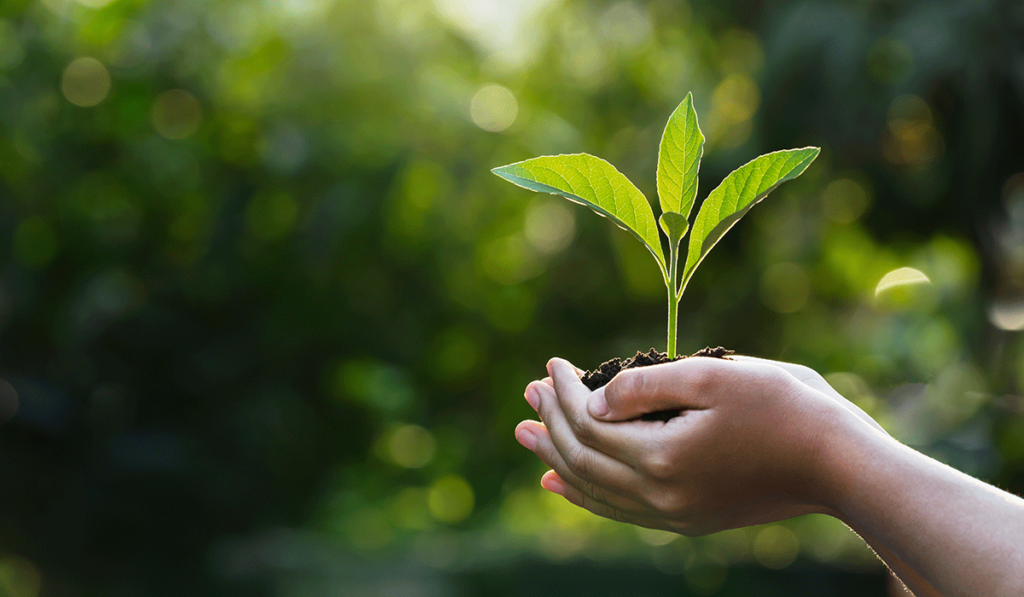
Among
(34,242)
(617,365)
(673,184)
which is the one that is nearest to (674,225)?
(673,184)

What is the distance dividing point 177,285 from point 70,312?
380 millimetres

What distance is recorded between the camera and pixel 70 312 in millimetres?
2635

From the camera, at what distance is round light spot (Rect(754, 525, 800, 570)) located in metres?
2.46

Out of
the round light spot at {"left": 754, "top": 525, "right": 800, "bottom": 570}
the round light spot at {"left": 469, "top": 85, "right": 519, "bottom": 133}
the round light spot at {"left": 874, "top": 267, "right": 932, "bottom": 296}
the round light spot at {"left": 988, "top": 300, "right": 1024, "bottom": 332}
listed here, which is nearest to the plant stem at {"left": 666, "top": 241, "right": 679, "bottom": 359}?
the round light spot at {"left": 469, "top": 85, "right": 519, "bottom": 133}

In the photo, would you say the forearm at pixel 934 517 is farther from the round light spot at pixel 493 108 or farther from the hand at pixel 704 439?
the round light spot at pixel 493 108

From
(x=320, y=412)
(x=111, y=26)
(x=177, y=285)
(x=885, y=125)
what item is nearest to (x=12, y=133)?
(x=111, y=26)

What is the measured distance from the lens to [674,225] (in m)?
0.82

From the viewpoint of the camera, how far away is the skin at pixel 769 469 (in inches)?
24.3

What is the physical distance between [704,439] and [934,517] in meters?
0.20

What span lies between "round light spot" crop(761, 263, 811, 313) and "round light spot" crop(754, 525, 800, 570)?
2.75ft

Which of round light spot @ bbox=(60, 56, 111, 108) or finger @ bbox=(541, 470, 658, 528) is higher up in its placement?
round light spot @ bbox=(60, 56, 111, 108)

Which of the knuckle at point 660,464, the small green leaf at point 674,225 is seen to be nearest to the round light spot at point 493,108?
the small green leaf at point 674,225

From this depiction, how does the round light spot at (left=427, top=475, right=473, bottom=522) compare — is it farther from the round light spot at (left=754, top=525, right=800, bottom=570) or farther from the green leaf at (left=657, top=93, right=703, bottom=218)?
the green leaf at (left=657, top=93, right=703, bottom=218)

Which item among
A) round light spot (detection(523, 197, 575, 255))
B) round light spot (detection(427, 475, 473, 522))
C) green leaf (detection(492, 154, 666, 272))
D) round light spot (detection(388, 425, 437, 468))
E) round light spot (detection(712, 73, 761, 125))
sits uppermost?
round light spot (detection(712, 73, 761, 125))
